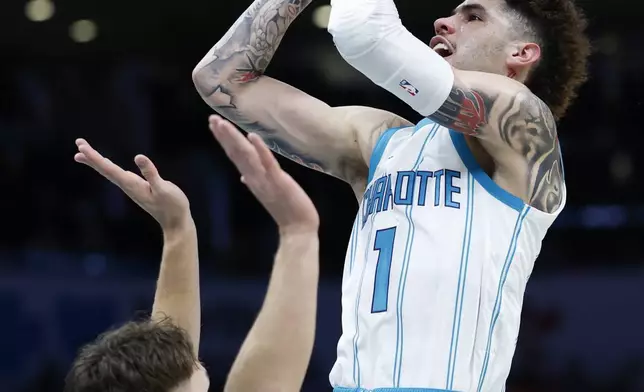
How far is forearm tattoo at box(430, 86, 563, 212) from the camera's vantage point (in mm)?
2326

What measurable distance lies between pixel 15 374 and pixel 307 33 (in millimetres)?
2300

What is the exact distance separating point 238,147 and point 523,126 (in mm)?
1013

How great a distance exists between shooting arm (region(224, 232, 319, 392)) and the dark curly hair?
1.23m

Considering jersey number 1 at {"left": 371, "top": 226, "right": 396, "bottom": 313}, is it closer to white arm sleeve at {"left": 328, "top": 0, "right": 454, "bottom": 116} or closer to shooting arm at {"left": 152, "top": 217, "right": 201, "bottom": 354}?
white arm sleeve at {"left": 328, "top": 0, "right": 454, "bottom": 116}

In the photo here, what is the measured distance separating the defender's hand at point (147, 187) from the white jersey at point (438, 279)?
1.39 ft

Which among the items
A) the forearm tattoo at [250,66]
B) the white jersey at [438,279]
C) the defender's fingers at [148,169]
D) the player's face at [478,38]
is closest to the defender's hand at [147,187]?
the defender's fingers at [148,169]

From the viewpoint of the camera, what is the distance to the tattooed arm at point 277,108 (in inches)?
106

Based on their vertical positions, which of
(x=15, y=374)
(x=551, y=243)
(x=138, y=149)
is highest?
(x=138, y=149)

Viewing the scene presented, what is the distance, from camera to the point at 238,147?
1550 mm

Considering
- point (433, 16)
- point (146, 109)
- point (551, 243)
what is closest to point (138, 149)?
point (146, 109)

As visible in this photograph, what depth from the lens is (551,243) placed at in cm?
550

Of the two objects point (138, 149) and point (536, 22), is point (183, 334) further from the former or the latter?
point (138, 149)

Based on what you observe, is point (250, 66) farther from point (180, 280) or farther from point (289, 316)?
point (289, 316)

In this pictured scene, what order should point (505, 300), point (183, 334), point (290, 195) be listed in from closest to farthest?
point (290, 195), point (183, 334), point (505, 300)
